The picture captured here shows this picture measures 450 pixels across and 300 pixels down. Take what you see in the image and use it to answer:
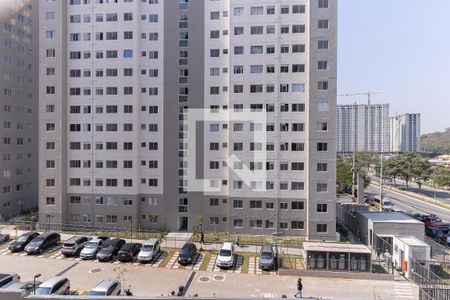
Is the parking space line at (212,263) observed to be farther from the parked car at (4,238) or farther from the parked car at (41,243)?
the parked car at (4,238)

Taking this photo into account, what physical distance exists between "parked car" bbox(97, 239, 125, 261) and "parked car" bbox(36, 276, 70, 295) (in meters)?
5.95

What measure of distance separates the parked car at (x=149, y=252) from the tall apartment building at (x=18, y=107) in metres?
26.3

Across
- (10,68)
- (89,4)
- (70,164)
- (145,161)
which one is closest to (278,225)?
(145,161)

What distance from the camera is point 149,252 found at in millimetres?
26406

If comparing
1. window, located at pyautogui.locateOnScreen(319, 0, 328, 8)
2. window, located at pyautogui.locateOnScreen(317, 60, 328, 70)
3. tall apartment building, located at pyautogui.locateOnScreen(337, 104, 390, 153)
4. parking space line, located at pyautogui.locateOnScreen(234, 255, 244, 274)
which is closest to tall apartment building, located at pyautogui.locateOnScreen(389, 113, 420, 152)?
tall apartment building, located at pyautogui.locateOnScreen(337, 104, 390, 153)

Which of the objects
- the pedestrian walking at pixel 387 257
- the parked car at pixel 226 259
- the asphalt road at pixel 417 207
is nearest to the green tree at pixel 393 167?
the asphalt road at pixel 417 207

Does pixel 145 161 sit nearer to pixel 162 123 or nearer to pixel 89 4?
pixel 162 123

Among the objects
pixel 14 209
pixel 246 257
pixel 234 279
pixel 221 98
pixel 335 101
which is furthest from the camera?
pixel 14 209

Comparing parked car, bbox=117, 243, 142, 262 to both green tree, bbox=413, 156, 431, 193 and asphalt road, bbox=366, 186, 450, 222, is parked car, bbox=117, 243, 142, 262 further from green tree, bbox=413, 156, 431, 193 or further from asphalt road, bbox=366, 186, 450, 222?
green tree, bbox=413, 156, 431, 193

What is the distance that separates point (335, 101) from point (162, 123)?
704 inches

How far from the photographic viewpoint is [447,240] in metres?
34.6

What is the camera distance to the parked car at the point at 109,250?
85.3ft

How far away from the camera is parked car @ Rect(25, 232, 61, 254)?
27.4 metres

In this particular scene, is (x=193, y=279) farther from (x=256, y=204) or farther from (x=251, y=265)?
A: (x=256, y=204)
